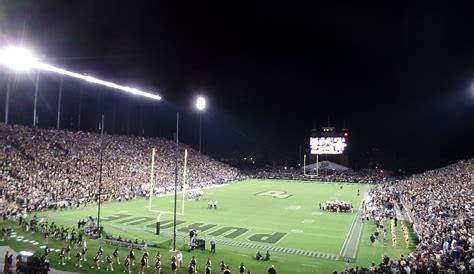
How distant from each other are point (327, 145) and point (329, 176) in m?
6.70

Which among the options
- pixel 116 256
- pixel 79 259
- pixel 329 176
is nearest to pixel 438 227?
pixel 116 256

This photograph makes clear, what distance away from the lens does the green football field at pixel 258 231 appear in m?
22.2

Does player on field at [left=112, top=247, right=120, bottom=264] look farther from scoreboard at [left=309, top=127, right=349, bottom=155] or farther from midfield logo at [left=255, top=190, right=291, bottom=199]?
scoreboard at [left=309, top=127, right=349, bottom=155]

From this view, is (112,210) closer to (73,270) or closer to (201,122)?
(73,270)

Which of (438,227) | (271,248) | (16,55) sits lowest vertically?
(271,248)

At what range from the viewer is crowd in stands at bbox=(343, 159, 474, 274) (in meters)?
14.4

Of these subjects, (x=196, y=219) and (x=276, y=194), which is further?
(x=276, y=194)

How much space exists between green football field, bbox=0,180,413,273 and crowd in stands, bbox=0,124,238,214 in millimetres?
2855

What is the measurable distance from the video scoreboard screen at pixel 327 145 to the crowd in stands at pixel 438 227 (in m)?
37.1

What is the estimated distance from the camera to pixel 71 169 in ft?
146

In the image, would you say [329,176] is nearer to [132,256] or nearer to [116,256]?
[116,256]

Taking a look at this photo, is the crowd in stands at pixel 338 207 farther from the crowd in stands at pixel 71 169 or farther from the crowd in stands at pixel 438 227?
the crowd in stands at pixel 71 169

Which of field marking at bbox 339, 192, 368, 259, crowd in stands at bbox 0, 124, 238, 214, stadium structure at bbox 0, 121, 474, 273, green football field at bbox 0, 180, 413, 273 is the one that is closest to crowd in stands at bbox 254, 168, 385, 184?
crowd in stands at bbox 0, 124, 238, 214

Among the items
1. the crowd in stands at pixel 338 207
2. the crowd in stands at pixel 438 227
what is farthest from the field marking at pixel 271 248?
the crowd in stands at pixel 338 207
